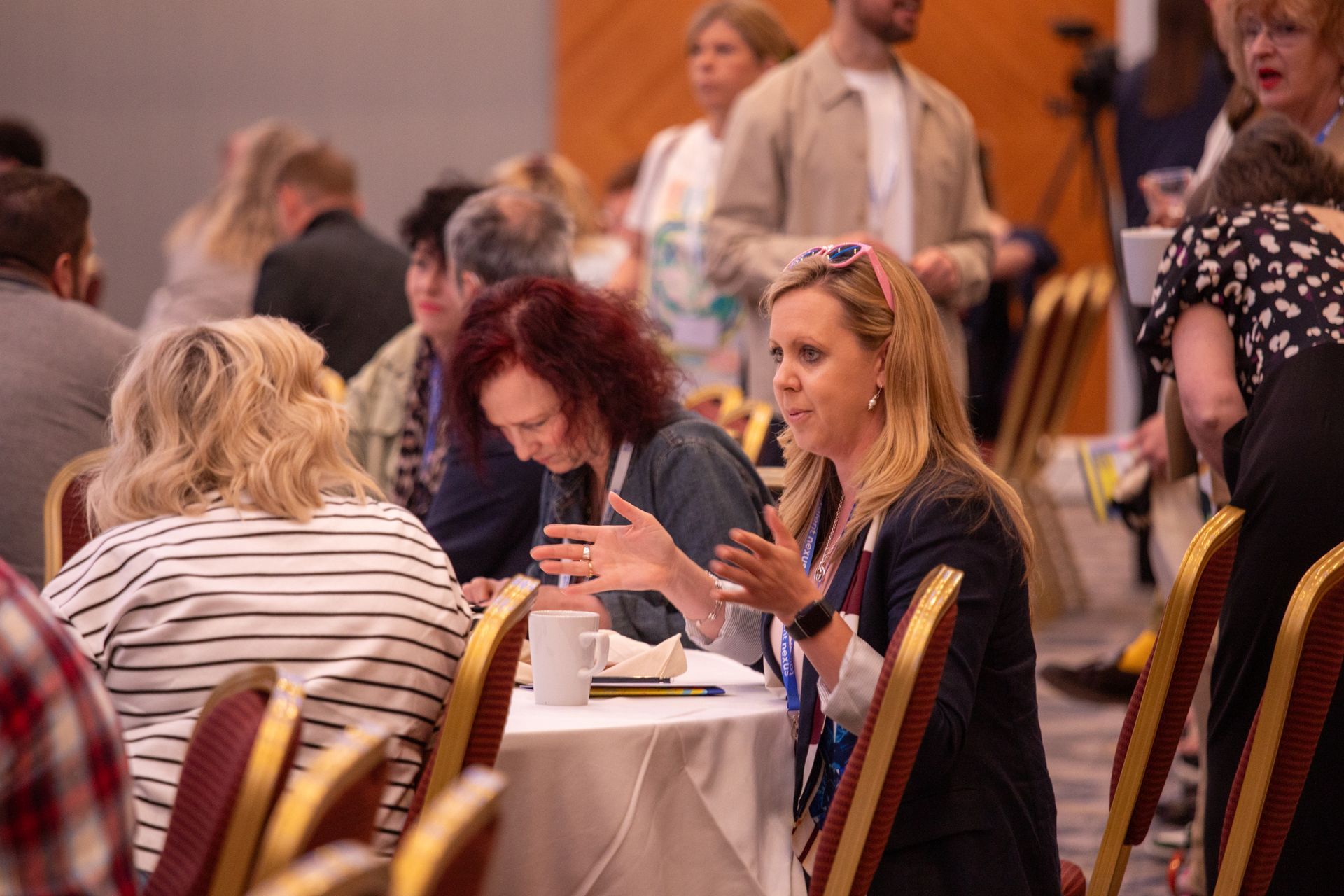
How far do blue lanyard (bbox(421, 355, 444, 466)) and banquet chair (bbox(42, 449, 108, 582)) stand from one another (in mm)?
715

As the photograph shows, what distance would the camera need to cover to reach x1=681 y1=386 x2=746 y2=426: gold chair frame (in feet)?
13.1

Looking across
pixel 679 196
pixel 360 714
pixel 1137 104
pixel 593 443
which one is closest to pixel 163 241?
pixel 679 196

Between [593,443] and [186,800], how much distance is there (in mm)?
1230

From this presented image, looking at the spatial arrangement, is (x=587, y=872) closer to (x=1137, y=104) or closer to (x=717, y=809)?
(x=717, y=809)

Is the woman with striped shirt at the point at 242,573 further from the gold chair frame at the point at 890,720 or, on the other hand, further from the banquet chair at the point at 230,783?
the gold chair frame at the point at 890,720

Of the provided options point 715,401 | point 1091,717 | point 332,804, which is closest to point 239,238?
point 715,401

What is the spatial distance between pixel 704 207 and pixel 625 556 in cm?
310

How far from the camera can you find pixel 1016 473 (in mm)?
6258

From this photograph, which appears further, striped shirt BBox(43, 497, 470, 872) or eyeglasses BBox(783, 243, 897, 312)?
eyeglasses BBox(783, 243, 897, 312)

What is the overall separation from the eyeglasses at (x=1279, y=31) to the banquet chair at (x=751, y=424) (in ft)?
4.22

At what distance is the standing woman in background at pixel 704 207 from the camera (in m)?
5.06

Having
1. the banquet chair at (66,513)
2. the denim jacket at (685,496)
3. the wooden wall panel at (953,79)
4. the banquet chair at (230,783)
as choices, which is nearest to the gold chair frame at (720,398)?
the denim jacket at (685,496)

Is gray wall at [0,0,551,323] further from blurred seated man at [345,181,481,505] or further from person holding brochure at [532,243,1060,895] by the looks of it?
person holding brochure at [532,243,1060,895]

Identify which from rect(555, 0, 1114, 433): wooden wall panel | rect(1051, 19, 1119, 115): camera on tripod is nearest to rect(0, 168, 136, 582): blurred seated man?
rect(1051, 19, 1119, 115): camera on tripod
